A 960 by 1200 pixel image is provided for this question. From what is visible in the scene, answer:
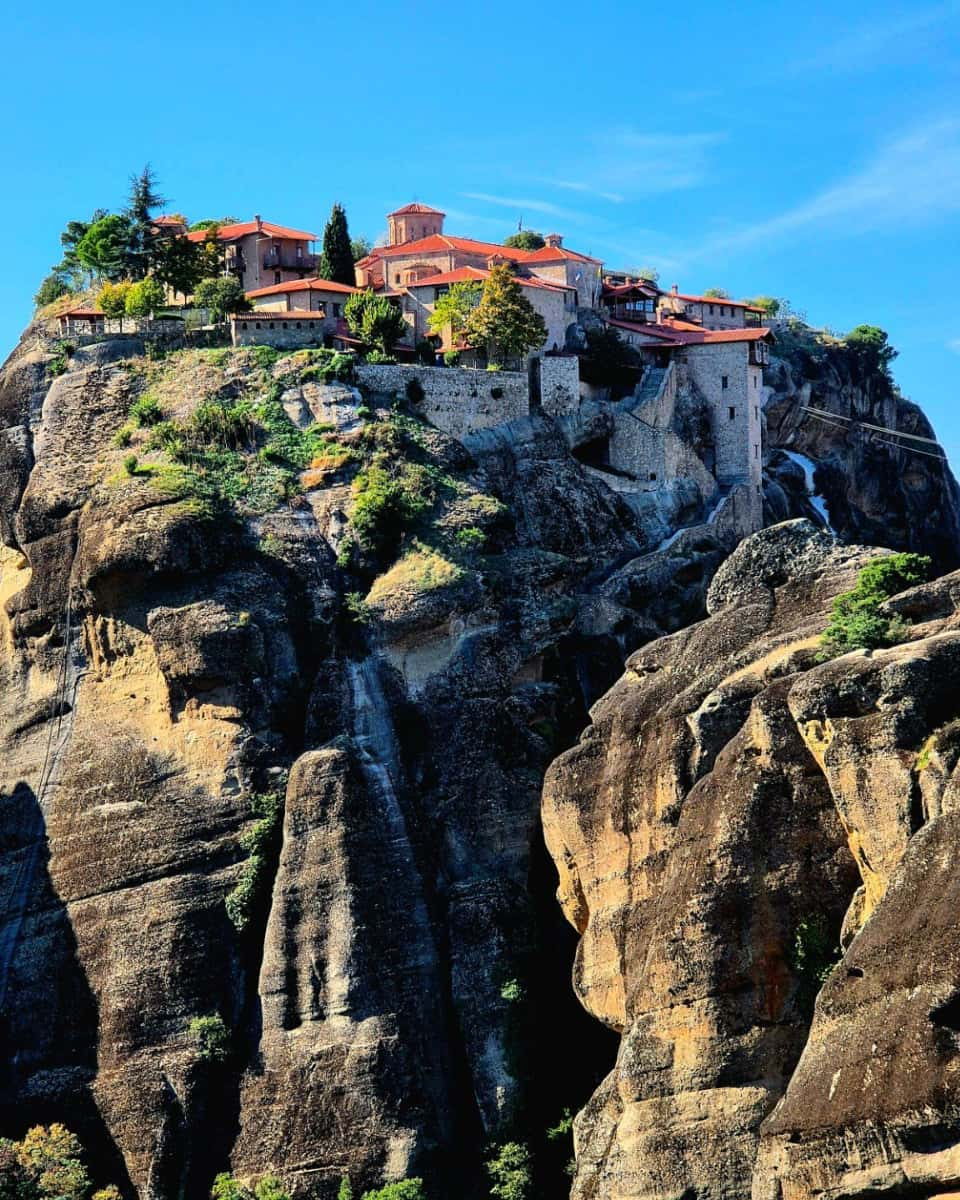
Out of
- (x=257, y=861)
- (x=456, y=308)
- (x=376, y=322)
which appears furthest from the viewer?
(x=456, y=308)

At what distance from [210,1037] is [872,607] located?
22.2 metres

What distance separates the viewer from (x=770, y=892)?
244 ft

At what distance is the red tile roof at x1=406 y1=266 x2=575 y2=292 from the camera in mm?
108188

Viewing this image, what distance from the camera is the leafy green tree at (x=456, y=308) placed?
10569 centimetres

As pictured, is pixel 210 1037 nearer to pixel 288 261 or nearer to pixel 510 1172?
pixel 510 1172

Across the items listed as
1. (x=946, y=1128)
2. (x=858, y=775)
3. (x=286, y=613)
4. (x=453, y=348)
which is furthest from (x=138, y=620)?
(x=946, y=1128)

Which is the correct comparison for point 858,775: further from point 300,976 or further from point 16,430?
point 16,430

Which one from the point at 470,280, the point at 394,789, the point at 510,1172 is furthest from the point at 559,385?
the point at 510,1172

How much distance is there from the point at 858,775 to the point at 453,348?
36801 mm

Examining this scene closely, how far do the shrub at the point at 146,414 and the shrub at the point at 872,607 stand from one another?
2789cm

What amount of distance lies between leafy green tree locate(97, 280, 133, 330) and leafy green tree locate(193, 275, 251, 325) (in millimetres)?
2515

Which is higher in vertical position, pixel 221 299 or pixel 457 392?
pixel 221 299

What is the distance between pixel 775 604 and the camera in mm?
83438

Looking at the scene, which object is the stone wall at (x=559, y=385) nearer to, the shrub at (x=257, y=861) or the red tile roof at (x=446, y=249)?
the red tile roof at (x=446, y=249)
